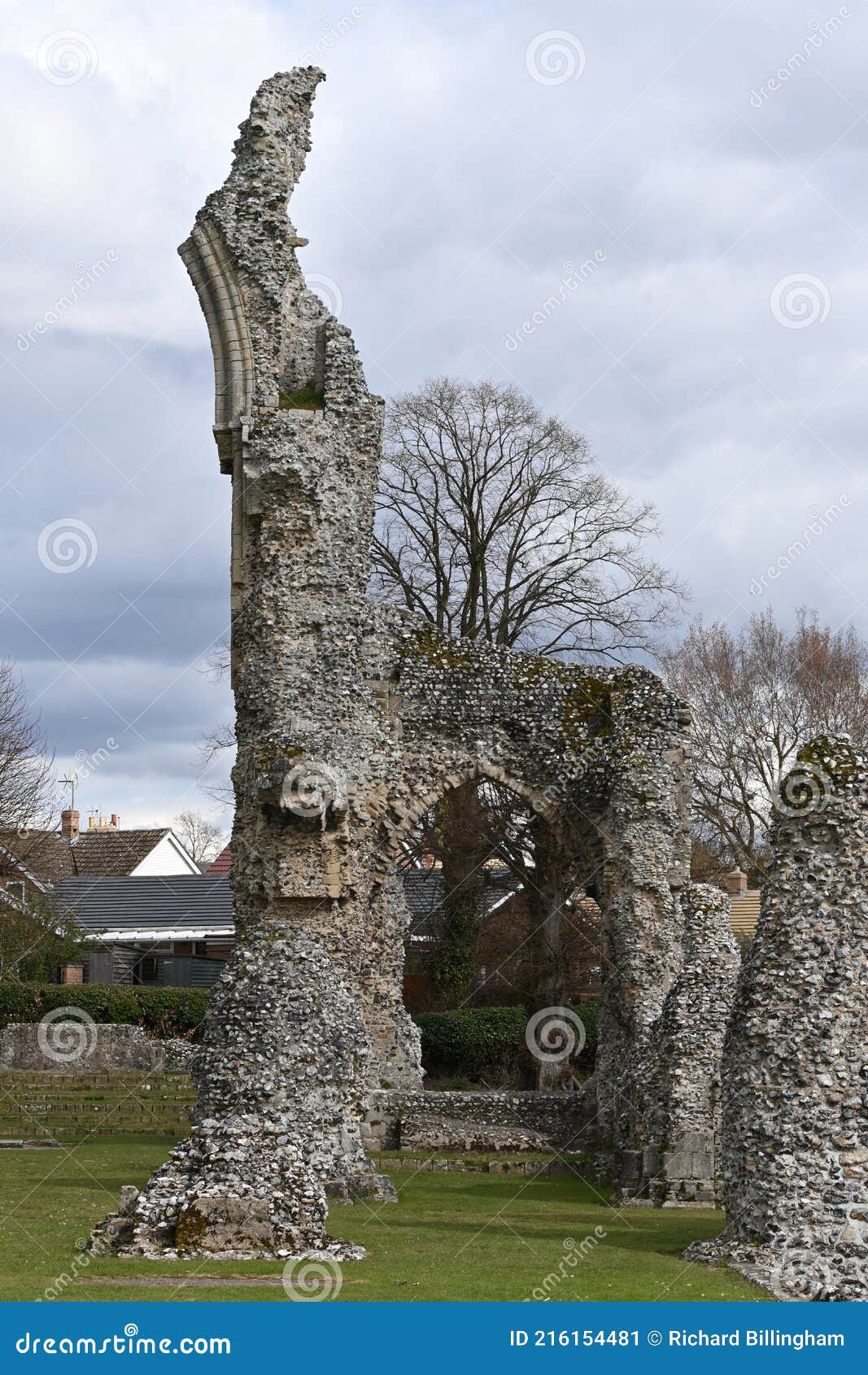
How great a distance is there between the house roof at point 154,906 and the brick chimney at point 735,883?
1228 centimetres

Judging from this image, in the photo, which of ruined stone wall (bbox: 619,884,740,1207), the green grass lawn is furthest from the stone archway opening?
the green grass lawn

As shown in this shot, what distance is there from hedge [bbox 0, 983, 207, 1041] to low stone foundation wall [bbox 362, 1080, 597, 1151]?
9.31 meters

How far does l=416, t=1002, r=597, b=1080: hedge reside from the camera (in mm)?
28062

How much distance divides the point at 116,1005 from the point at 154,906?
1083cm

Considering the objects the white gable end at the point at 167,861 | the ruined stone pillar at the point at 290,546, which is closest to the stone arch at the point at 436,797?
the ruined stone pillar at the point at 290,546

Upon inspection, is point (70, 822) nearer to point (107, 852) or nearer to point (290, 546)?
point (107, 852)

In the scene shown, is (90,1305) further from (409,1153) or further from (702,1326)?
(409,1153)

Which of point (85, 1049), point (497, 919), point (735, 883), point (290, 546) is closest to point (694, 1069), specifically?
point (290, 546)

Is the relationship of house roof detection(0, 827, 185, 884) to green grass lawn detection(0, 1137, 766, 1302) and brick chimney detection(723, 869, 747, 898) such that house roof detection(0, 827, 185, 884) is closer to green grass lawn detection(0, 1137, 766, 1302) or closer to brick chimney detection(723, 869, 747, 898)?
brick chimney detection(723, 869, 747, 898)

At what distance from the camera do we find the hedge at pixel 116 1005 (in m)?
29.3

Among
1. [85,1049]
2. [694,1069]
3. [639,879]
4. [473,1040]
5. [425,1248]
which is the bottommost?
[425,1248]

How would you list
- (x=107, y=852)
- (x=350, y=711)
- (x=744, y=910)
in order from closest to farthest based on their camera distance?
(x=350, y=711)
(x=744, y=910)
(x=107, y=852)

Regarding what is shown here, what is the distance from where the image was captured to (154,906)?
4069cm

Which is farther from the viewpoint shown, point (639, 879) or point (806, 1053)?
point (639, 879)
